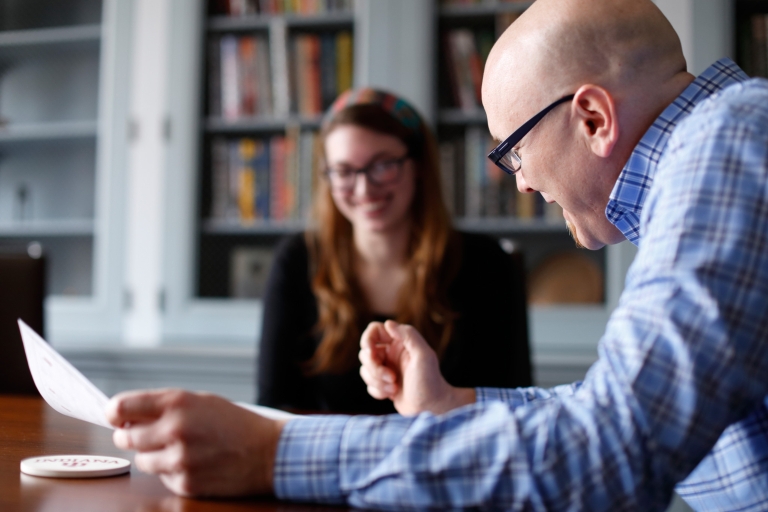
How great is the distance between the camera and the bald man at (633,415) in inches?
20.0

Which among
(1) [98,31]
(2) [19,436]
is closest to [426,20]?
(1) [98,31]

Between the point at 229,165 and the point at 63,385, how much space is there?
1869 millimetres

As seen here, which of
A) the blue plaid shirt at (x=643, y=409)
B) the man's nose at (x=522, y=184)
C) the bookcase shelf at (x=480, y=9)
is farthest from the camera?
the bookcase shelf at (x=480, y=9)

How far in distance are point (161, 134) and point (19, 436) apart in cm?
175

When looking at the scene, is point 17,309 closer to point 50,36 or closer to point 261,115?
point 261,115

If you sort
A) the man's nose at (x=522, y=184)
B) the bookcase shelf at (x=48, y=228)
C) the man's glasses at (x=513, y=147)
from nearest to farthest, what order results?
the man's glasses at (x=513, y=147), the man's nose at (x=522, y=184), the bookcase shelf at (x=48, y=228)

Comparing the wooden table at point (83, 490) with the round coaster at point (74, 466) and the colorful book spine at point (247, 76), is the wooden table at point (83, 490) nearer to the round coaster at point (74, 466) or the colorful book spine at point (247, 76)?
the round coaster at point (74, 466)

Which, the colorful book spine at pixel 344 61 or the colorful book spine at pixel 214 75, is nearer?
the colorful book spine at pixel 344 61

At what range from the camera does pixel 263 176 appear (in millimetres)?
2475

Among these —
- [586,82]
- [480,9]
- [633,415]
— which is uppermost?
[480,9]

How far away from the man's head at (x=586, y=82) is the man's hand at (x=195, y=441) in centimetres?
45

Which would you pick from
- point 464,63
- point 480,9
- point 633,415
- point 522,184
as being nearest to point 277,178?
point 464,63

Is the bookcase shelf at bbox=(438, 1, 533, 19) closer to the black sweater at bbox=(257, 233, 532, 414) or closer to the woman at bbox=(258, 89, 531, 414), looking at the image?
the woman at bbox=(258, 89, 531, 414)

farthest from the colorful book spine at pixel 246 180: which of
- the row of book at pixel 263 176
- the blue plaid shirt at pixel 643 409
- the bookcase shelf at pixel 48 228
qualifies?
the blue plaid shirt at pixel 643 409
